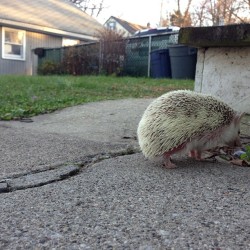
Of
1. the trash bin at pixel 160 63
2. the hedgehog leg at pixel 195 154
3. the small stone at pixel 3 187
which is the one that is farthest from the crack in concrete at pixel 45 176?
the trash bin at pixel 160 63

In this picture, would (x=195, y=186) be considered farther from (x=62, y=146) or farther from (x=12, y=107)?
(x=12, y=107)

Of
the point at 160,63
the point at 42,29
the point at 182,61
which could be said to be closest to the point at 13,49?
the point at 42,29

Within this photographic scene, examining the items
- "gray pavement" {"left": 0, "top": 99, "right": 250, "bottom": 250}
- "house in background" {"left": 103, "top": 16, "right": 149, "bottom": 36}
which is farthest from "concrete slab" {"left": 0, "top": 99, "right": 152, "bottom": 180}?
"house in background" {"left": 103, "top": 16, "right": 149, "bottom": 36}

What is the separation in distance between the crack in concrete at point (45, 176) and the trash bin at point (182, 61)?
9.96 metres

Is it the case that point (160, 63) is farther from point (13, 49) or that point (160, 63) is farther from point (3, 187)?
point (3, 187)

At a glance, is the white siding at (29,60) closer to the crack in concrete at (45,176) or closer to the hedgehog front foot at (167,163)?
the crack in concrete at (45,176)

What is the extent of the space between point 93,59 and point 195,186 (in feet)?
50.8

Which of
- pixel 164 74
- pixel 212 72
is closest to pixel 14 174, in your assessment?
pixel 212 72

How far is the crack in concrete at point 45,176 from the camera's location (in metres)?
2.50

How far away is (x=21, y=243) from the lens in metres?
1.68

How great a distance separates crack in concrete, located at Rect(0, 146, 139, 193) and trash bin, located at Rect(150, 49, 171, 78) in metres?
10.9

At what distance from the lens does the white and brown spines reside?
2756 millimetres

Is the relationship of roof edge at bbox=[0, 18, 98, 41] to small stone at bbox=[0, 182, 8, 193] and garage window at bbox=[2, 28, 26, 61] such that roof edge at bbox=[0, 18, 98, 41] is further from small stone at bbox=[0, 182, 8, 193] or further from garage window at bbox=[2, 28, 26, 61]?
small stone at bbox=[0, 182, 8, 193]

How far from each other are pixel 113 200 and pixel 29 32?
2071cm
